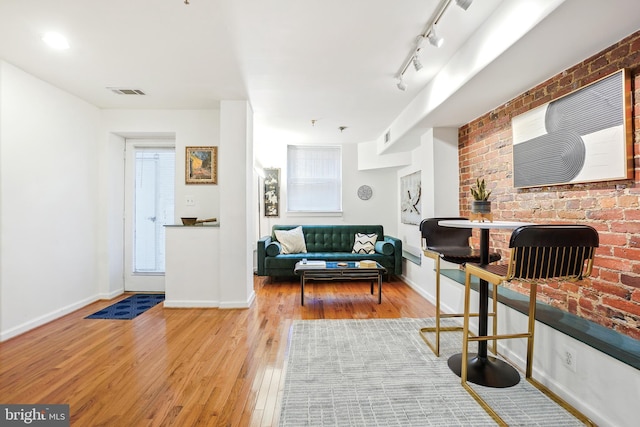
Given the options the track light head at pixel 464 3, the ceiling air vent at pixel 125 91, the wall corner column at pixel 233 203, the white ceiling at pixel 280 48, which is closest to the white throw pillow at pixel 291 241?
the wall corner column at pixel 233 203

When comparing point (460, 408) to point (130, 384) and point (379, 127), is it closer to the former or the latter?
point (130, 384)

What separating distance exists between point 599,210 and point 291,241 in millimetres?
3892

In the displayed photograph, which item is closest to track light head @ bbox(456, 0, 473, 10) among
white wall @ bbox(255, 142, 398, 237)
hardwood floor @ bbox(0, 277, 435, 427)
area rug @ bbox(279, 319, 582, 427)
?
area rug @ bbox(279, 319, 582, 427)

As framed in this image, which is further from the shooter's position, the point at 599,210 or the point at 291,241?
the point at 291,241

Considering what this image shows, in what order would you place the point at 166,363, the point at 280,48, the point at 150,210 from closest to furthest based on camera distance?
the point at 166,363 < the point at 280,48 < the point at 150,210

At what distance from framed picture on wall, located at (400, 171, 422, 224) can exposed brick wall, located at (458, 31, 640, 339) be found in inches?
78.5

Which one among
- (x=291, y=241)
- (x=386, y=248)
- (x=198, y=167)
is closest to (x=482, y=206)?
(x=386, y=248)

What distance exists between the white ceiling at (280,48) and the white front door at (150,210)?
2.74ft

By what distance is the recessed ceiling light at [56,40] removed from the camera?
222 centimetres

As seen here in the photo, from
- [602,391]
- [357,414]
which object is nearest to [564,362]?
[602,391]

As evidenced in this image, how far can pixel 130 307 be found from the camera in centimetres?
351

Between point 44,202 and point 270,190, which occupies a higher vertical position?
point 270,190

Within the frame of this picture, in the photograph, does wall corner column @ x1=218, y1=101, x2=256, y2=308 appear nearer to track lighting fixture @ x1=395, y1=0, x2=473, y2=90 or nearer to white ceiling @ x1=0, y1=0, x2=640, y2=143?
white ceiling @ x1=0, y1=0, x2=640, y2=143

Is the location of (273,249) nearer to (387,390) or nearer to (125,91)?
(125,91)
